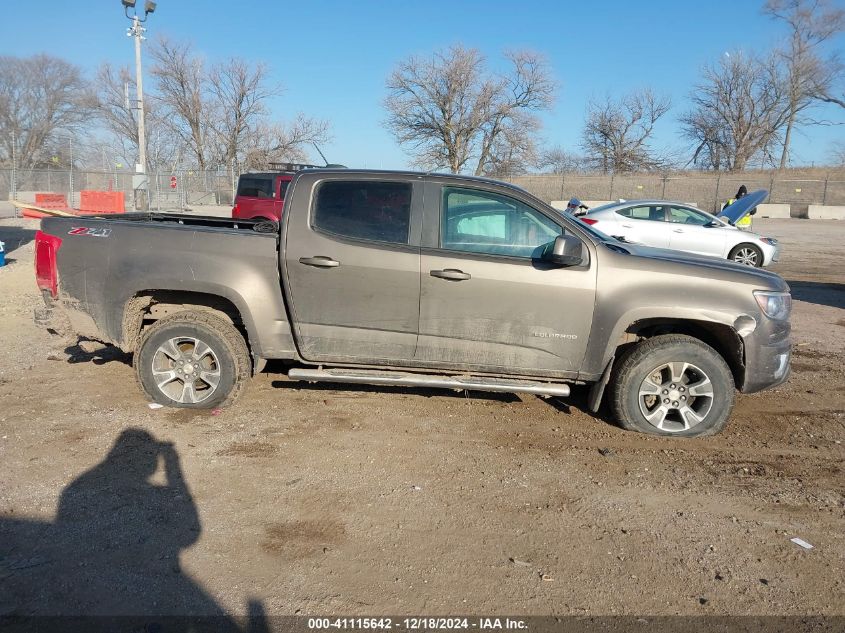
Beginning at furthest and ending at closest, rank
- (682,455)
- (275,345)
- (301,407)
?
(301,407) → (275,345) → (682,455)

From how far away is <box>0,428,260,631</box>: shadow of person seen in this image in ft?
8.93

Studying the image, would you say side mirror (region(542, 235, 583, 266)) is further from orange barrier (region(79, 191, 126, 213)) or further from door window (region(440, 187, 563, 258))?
orange barrier (region(79, 191, 126, 213))

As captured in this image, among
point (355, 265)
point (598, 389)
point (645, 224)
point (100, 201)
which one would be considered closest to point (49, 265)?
point (355, 265)

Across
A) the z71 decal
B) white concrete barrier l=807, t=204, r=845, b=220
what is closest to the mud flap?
the z71 decal

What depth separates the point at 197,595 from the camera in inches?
111

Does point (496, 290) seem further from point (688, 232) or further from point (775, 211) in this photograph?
point (775, 211)

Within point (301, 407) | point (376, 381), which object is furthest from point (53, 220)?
point (376, 381)

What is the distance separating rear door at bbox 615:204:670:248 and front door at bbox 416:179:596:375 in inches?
406

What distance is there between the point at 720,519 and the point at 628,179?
1894 inches

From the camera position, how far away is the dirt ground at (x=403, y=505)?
9.51ft

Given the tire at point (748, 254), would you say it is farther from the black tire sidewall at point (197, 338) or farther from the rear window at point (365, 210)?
the black tire sidewall at point (197, 338)

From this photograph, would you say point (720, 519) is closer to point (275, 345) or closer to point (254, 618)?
point (254, 618)

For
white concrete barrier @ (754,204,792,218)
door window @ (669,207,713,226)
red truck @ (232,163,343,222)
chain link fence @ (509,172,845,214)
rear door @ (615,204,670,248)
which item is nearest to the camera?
rear door @ (615,204,670,248)

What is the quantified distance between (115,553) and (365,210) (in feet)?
9.08
